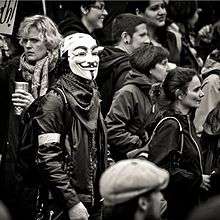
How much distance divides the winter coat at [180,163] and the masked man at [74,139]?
0.58 meters

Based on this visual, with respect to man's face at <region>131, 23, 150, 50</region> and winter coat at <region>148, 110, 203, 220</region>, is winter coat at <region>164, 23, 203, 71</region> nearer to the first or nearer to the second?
man's face at <region>131, 23, 150, 50</region>

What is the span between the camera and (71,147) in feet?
25.9

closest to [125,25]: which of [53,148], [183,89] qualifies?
[183,89]

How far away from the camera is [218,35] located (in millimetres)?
10953

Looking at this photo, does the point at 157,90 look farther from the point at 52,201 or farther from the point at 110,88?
the point at 52,201

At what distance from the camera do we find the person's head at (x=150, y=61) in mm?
9188

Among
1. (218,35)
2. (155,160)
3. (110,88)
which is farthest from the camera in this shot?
(218,35)

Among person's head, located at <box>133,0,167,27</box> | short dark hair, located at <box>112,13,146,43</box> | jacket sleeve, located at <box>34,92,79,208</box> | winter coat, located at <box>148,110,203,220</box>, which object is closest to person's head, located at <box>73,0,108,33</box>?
short dark hair, located at <box>112,13,146,43</box>

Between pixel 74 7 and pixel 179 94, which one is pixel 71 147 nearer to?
pixel 179 94

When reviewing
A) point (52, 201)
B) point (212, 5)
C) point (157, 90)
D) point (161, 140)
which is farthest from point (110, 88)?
point (212, 5)

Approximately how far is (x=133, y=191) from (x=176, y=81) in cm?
319

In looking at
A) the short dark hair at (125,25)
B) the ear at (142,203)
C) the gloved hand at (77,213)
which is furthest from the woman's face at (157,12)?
the ear at (142,203)

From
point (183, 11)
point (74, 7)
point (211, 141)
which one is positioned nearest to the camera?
point (211, 141)

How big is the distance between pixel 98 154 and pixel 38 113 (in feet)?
1.97
